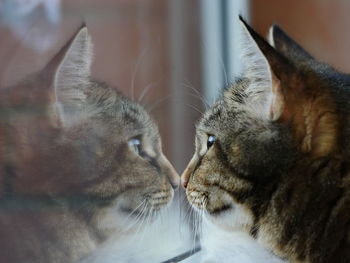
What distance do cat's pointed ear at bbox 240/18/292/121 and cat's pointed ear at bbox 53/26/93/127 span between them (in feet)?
0.86

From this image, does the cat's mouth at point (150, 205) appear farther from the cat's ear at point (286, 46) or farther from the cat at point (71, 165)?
the cat's ear at point (286, 46)

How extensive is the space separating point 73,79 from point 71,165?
0.12m

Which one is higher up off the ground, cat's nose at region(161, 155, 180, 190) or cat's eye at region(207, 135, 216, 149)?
cat's eye at region(207, 135, 216, 149)

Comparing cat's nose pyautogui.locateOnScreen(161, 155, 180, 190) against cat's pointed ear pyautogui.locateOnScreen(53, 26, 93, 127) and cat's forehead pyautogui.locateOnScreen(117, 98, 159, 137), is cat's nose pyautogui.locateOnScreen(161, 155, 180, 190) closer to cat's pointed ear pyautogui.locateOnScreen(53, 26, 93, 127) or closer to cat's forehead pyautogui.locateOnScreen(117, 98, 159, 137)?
cat's forehead pyautogui.locateOnScreen(117, 98, 159, 137)

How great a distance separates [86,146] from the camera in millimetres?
878

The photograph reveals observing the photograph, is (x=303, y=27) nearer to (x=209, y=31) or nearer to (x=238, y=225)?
(x=209, y=31)

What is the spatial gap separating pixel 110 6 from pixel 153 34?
0.21 m

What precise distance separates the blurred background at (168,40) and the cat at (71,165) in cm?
3

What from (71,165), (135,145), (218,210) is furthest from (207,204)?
(71,165)

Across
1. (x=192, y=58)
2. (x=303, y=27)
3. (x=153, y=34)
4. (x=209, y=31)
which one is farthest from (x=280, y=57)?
(x=303, y=27)

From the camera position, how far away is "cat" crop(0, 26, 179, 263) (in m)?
0.75

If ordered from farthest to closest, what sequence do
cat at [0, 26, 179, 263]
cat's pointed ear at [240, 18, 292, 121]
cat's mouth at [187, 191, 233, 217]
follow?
cat's mouth at [187, 191, 233, 217] → cat's pointed ear at [240, 18, 292, 121] → cat at [0, 26, 179, 263]

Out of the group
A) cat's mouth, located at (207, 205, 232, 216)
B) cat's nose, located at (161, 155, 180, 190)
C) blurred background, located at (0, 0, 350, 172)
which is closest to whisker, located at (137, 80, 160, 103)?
blurred background, located at (0, 0, 350, 172)

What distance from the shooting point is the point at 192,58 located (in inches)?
50.7
